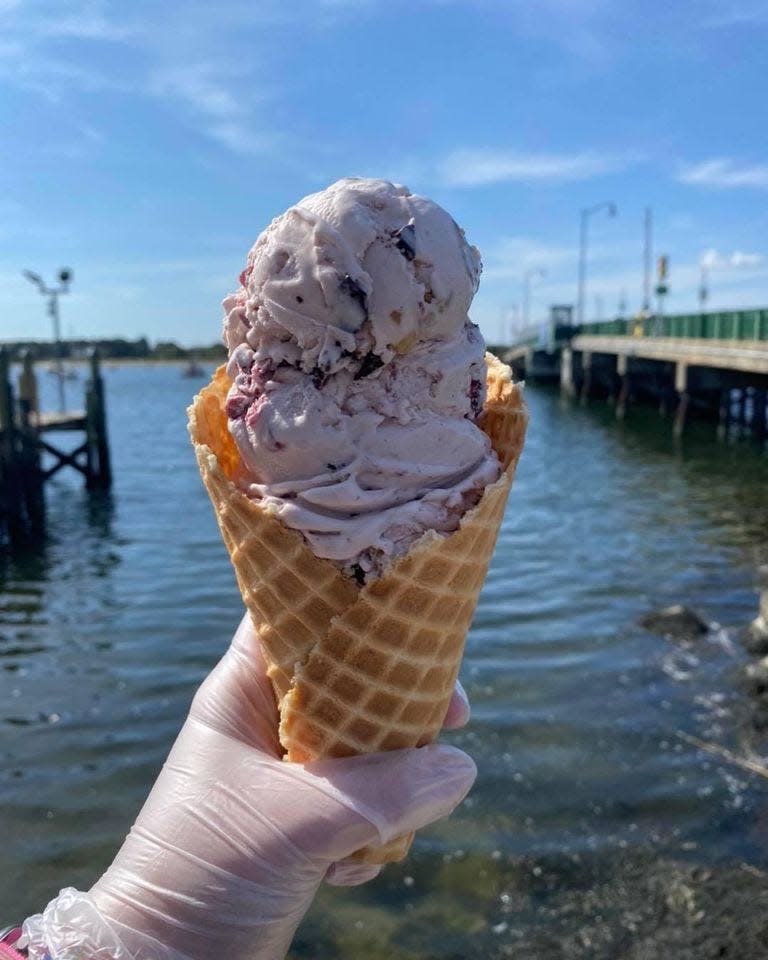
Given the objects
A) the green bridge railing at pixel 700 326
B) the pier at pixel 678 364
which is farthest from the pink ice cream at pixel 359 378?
the green bridge railing at pixel 700 326

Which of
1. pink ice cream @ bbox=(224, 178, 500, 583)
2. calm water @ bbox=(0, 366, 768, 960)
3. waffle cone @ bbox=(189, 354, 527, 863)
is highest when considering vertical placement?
pink ice cream @ bbox=(224, 178, 500, 583)

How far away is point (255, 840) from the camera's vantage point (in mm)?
2344

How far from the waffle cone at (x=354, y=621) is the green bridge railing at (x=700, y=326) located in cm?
2378

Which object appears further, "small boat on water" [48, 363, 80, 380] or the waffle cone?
"small boat on water" [48, 363, 80, 380]

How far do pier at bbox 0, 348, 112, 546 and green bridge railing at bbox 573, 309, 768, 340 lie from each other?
1789 centimetres

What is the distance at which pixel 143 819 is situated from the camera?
98.9 inches

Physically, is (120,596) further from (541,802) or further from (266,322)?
(266,322)

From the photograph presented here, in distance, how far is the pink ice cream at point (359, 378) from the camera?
242 cm

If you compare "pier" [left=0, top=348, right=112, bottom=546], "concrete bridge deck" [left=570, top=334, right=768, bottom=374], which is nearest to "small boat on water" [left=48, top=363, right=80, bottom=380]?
"pier" [left=0, top=348, right=112, bottom=546]

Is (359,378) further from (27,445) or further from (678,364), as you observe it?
(678,364)

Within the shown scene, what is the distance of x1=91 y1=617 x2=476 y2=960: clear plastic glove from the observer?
7.53 ft

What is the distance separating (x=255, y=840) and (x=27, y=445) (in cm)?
1712

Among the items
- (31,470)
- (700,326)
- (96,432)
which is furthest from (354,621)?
(700,326)

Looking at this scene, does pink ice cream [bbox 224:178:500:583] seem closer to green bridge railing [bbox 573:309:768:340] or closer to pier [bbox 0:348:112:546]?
pier [bbox 0:348:112:546]
